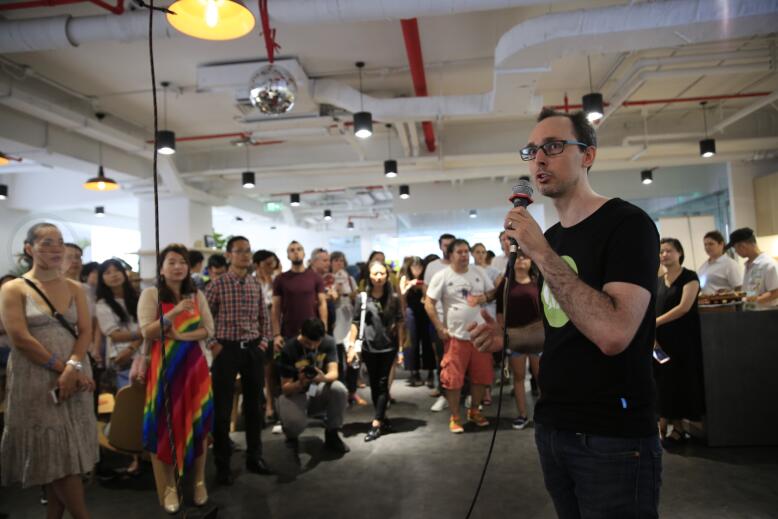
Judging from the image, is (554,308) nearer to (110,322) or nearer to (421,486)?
(421,486)

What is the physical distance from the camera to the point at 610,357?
1.08 m

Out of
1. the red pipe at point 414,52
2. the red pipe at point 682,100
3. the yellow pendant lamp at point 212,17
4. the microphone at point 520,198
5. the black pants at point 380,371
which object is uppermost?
the red pipe at point 682,100

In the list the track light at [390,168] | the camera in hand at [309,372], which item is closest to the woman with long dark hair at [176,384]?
the camera in hand at [309,372]

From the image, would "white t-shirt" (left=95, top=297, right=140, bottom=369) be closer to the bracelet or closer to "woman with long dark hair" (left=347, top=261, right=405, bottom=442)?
the bracelet

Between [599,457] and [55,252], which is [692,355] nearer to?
[599,457]

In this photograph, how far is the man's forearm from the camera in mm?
979

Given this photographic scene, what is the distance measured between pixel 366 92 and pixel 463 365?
12.1 feet

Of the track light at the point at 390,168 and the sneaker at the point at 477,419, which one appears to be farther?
the track light at the point at 390,168

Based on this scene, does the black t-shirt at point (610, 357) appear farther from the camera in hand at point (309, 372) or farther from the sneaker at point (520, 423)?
the sneaker at point (520, 423)

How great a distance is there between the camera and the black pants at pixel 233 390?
3080 millimetres

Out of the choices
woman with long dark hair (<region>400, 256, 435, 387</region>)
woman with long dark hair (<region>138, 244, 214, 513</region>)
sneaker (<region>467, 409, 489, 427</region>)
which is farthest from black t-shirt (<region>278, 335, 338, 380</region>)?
woman with long dark hair (<region>400, 256, 435, 387</region>)

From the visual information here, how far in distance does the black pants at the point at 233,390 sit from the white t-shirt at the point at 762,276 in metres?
4.10

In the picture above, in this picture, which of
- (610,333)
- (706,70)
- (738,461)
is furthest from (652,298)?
(706,70)

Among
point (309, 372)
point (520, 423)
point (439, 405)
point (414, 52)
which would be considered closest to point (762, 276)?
point (520, 423)
